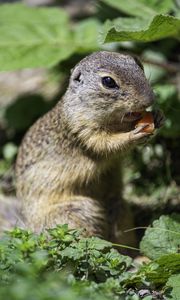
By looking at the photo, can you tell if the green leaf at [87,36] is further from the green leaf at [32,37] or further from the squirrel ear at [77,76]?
the squirrel ear at [77,76]

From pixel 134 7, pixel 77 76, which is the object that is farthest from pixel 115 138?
pixel 134 7

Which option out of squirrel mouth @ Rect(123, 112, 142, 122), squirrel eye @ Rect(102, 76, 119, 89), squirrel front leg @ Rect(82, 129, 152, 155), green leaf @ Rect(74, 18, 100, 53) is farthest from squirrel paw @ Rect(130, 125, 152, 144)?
green leaf @ Rect(74, 18, 100, 53)

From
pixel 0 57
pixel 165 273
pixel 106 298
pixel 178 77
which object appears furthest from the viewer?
pixel 178 77

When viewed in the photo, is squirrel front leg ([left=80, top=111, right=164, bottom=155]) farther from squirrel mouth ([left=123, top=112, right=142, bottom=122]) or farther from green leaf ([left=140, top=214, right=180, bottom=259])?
green leaf ([left=140, top=214, right=180, bottom=259])

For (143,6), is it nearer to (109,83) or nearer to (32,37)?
(32,37)

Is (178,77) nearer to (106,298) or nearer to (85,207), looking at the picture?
(85,207)

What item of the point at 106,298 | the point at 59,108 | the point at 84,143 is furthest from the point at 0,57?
the point at 106,298

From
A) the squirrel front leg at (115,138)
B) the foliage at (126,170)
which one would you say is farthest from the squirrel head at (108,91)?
the foliage at (126,170)
